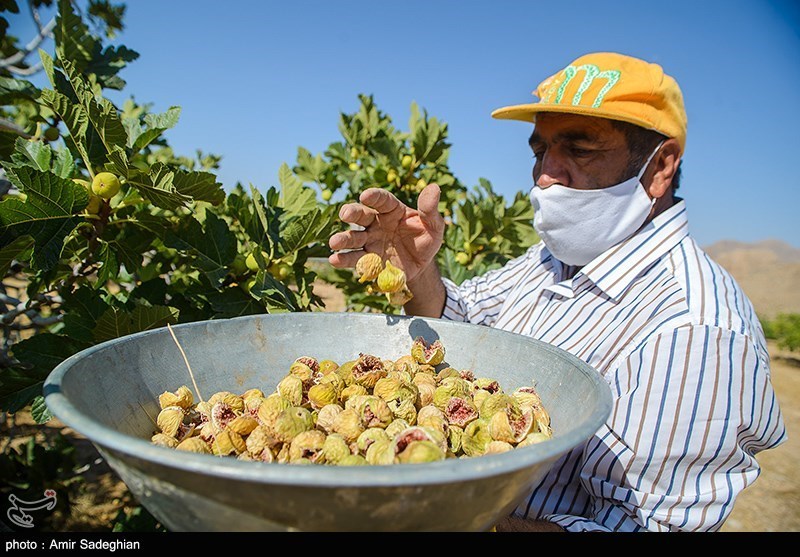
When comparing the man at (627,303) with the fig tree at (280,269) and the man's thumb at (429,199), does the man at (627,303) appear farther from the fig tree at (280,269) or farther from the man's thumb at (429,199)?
the fig tree at (280,269)

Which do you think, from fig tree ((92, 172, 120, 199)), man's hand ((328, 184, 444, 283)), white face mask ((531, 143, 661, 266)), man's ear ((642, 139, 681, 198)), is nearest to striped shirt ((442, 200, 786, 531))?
white face mask ((531, 143, 661, 266))

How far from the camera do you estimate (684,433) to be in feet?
4.95

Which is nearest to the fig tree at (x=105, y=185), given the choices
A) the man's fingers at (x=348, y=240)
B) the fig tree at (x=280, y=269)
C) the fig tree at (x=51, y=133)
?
the fig tree at (x=280, y=269)

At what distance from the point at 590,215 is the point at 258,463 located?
1896 mm

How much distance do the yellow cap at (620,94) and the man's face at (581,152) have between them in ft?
0.24

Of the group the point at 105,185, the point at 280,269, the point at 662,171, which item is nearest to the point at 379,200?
the point at 280,269

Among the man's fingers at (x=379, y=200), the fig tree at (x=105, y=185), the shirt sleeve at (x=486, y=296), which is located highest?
the man's fingers at (x=379, y=200)

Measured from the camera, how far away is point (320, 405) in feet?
4.57

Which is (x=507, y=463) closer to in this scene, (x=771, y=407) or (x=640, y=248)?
(x=771, y=407)

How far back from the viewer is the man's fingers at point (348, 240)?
5.91ft

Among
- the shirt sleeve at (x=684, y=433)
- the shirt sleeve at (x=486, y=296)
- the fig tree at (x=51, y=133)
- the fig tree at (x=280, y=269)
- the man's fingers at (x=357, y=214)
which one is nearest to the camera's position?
the shirt sleeve at (x=684, y=433)

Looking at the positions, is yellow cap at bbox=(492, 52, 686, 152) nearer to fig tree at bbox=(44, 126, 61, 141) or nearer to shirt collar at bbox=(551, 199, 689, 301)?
shirt collar at bbox=(551, 199, 689, 301)

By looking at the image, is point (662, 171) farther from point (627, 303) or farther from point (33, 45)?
point (33, 45)

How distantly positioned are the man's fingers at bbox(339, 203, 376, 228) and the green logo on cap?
0.97 m
